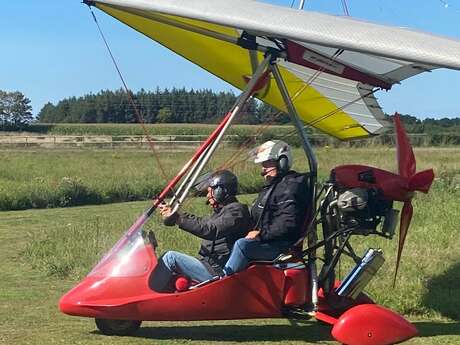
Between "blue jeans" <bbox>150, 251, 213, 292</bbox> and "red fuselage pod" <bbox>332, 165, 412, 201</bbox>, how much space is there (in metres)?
1.40

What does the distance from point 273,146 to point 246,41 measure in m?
0.93

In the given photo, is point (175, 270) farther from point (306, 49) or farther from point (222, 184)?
point (306, 49)

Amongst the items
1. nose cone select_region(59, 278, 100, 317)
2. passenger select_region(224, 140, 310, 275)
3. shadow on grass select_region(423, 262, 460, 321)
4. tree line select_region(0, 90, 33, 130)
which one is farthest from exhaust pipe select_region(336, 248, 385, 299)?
tree line select_region(0, 90, 33, 130)

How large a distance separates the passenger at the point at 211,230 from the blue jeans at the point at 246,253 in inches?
6.7

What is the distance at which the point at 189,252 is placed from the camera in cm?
988

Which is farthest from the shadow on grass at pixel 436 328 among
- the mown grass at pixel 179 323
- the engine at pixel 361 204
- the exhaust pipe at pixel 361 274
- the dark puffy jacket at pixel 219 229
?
the dark puffy jacket at pixel 219 229

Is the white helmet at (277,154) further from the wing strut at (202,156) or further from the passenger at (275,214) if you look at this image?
the wing strut at (202,156)

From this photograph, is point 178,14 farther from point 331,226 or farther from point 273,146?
point 331,226

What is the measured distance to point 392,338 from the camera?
5.60 meters

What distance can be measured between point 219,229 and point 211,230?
0.09 metres

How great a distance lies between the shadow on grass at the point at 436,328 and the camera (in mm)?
6433

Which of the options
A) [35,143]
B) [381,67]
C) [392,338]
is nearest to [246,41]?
[381,67]

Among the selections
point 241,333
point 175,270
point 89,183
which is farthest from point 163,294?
point 89,183

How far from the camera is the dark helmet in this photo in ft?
20.4
